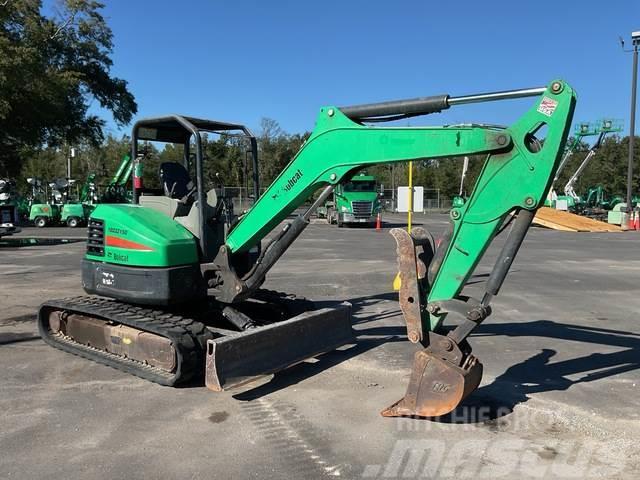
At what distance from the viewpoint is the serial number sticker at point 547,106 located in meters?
4.15

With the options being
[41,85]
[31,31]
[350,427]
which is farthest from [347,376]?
[31,31]

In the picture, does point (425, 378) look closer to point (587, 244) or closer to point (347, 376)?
point (347, 376)

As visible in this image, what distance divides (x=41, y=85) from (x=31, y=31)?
6142 millimetres

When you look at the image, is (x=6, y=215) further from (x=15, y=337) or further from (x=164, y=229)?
(x=164, y=229)

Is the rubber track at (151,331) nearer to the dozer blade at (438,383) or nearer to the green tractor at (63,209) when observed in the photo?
the dozer blade at (438,383)

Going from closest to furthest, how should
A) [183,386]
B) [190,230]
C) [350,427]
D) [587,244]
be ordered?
[350,427]
[183,386]
[190,230]
[587,244]

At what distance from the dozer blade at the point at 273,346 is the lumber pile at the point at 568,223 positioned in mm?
27790

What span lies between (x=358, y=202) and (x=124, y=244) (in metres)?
27.6

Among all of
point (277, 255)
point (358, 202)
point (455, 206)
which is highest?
point (358, 202)

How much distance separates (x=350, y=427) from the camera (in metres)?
4.59

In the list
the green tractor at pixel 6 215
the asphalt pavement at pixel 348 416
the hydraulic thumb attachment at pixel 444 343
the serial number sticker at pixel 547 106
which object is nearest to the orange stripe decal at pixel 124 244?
the asphalt pavement at pixel 348 416

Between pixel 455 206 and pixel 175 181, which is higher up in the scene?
pixel 175 181

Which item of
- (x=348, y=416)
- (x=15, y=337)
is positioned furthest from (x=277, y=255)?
(x=15, y=337)

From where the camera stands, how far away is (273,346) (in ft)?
18.6
